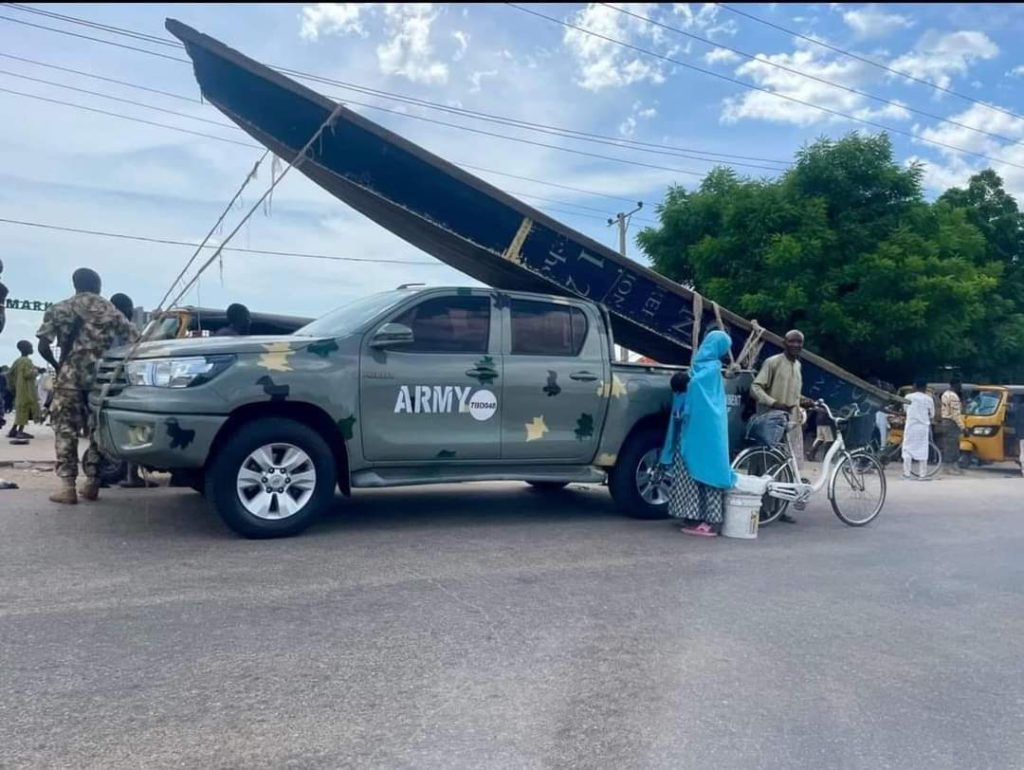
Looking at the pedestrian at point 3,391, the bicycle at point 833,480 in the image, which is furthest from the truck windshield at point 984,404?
the pedestrian at point 3,391

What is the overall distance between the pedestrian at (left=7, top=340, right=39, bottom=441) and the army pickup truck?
26.9ft

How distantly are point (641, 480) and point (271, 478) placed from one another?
3.23 m

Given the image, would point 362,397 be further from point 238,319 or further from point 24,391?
point 24,391

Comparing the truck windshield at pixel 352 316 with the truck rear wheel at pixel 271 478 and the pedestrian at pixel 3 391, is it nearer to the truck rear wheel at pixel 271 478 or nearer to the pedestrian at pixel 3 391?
the truck rear wheel at pixel 271 478

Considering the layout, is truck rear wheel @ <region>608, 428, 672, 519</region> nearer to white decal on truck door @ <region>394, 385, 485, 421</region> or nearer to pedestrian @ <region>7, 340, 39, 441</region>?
white decal on truck door @ <region>394, 385, 485, 421</region>

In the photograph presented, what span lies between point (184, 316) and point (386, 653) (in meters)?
8.93

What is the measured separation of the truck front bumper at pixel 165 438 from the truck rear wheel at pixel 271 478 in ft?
0.52

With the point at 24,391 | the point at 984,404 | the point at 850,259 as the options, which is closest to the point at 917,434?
the point at 984,404

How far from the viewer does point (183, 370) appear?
617 cm

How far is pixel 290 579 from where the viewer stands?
5.45 meters

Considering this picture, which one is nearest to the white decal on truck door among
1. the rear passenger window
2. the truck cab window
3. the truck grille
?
the truck cab window

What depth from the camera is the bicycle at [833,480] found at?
314 inches

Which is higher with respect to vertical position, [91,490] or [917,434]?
[917,434]

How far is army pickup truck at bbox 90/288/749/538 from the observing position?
6.20m
